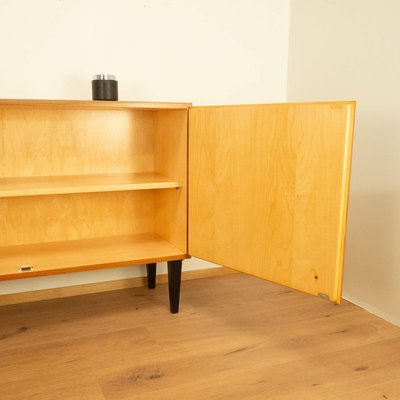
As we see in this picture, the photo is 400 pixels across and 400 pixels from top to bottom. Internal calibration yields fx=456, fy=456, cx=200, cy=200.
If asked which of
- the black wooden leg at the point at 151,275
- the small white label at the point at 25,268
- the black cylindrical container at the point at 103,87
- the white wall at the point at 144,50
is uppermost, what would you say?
the white wall at the point at 144,50

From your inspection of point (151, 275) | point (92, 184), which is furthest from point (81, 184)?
point (151, 275)

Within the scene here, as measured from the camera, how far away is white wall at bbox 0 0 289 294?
1756mm

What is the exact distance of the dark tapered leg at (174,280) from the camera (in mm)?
1721

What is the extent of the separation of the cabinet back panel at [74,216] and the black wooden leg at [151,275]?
0.16 m

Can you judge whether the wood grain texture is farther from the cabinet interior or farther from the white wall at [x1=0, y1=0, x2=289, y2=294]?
the cabinet interior

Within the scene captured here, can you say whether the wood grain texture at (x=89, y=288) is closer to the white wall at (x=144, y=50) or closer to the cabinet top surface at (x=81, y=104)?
the white wall at (x=144, y=50)

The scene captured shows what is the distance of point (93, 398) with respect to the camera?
1.23 meters

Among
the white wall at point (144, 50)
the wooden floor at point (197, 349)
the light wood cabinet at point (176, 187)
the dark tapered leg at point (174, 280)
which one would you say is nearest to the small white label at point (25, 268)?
the light wood cabinet at point (176, 187)

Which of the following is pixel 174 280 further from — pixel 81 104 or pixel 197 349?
pixel 81 104

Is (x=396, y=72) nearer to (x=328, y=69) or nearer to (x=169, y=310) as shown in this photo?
(x=328, y=69)

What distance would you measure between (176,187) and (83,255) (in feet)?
1.40

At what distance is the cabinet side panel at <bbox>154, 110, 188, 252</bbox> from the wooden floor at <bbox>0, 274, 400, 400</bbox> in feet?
1.02

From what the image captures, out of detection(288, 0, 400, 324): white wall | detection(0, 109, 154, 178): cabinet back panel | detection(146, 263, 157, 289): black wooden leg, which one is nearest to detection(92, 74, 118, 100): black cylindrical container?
detection(0, 109, 154, 178): cabinet back panel

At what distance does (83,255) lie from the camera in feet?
5.54
